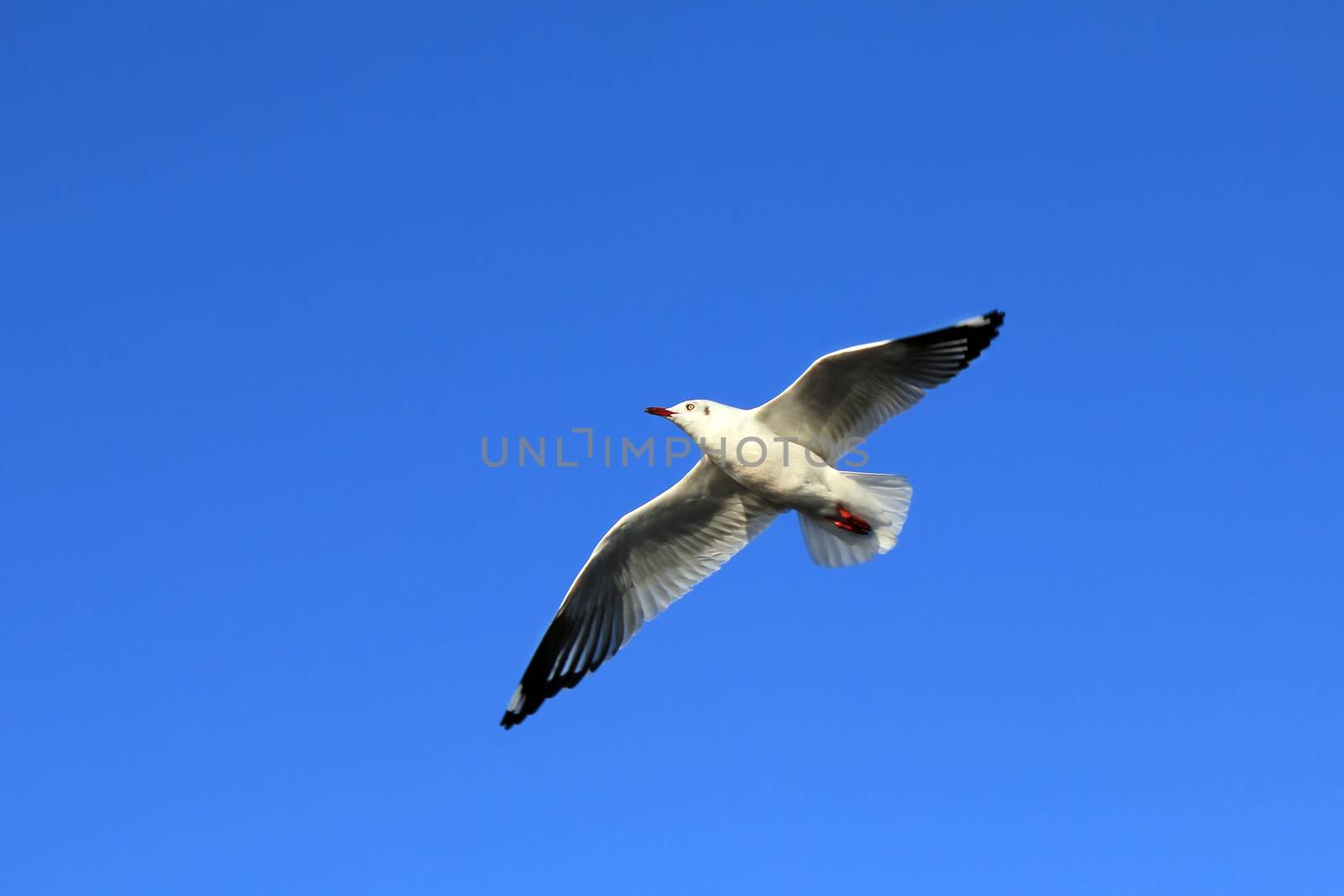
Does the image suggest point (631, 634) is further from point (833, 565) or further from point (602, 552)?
point (833, 565)

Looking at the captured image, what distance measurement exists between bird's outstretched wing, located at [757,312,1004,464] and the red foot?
0.33 m

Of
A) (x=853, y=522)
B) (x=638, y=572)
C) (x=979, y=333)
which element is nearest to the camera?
(x=979, y=333)

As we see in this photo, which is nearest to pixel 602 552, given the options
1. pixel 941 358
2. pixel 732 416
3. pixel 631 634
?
pixel 631 634

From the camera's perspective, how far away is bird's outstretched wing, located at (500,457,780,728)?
8992 mm

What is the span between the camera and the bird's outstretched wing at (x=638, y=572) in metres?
8.99

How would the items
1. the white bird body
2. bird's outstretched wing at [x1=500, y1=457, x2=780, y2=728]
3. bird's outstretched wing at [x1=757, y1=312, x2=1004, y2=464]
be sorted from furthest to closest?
bird's outstretched wing at [x1=500, y1=457, x2=780, y2=728], the white bird body, bird's outstretched wing at [x1=757, y1=312, x2=1004, y2=464]

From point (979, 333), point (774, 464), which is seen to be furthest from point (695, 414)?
point (979, 333)

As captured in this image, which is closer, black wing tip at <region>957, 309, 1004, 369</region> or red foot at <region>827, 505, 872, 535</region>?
black wing tip at <region>957, 309, 1004, 369</region>

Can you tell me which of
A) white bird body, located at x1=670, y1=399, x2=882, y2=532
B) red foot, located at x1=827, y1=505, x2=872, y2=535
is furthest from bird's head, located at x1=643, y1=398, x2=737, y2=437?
red foot, located at x1=827, y1=505, x2=872, y2=535

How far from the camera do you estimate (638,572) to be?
918 cm

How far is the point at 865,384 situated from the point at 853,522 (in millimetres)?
838

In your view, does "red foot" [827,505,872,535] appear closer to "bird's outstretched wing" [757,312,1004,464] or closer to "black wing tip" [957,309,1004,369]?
"bird's outstretched wing" [757,312,1004,464]

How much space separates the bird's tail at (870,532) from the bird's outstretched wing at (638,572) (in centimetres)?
46

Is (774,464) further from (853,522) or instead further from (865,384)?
(865,384)
